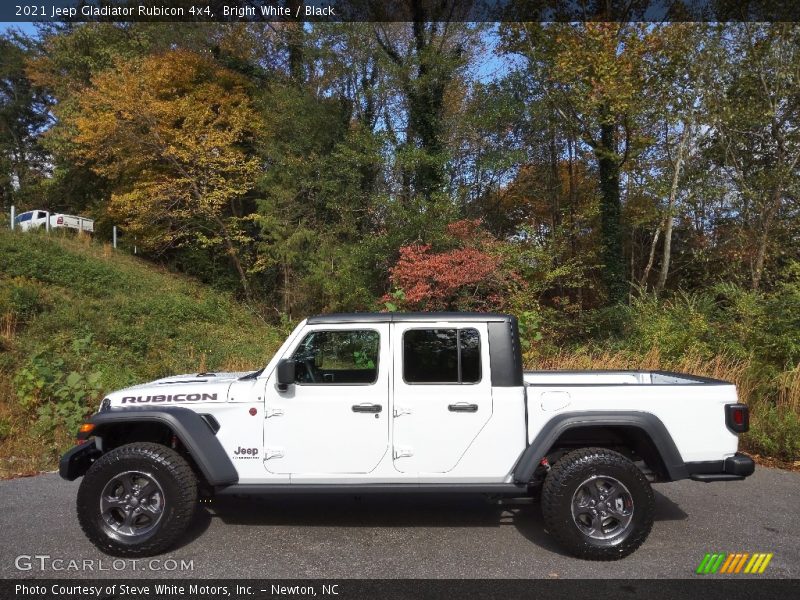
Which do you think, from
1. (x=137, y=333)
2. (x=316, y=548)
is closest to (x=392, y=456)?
(x=316, y=548)

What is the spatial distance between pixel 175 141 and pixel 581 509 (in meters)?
21.3

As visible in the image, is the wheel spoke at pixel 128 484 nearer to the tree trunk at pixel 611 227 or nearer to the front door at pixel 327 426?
the front door at pixel 327 426

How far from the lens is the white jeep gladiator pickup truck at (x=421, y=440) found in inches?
164

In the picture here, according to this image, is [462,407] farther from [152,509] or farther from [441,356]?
[152,509]

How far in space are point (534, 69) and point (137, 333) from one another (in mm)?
13463

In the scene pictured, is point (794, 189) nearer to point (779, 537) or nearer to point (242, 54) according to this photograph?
point (779, 537)

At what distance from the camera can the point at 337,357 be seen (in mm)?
4828

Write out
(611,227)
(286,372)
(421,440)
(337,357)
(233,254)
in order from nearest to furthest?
1. (286,372)
2. (421,440)
3. (337,357)
4. (611,227)
5. (233,254)

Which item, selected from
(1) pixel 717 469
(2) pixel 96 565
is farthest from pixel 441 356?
(2) pixel 96 565

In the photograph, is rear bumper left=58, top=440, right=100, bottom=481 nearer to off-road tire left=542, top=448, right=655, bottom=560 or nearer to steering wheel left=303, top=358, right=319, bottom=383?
steering wheel left=303, top=358, right=319, bottom=383

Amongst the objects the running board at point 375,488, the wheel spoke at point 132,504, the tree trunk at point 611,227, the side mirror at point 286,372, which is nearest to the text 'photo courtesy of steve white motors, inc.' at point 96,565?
the wheel spoke at point 132,504

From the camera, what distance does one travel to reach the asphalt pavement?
398cm

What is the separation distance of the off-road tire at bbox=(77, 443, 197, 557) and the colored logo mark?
11.8 feet

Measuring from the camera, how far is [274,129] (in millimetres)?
21125
